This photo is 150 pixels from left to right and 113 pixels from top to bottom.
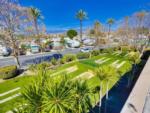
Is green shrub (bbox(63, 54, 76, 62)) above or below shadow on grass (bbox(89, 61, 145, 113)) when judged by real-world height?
above

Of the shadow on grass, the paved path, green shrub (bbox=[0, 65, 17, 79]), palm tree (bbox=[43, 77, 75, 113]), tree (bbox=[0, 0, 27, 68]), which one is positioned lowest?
the shadow on grass

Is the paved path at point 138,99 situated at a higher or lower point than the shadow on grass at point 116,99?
higher

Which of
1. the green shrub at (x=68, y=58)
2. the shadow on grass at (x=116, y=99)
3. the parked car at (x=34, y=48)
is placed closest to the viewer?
the shadow on grass at (x=116, y=99)

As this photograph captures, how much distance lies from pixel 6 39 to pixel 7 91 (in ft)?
34.2

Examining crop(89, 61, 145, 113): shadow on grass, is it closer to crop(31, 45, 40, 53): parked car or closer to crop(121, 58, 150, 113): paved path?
crop(121, 58, 150, 113): paved path

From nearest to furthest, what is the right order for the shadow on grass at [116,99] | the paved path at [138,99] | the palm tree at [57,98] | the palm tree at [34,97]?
the palm tree at [57,98] < the palm tree at [34,97] < the paved path at [138,99] < the shadow on grass at [116,99]

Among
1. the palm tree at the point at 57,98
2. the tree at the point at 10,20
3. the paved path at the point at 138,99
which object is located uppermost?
the tree at the point at 10,20

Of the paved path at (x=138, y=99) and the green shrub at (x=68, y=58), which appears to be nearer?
the paved path at (x=138, y=99)

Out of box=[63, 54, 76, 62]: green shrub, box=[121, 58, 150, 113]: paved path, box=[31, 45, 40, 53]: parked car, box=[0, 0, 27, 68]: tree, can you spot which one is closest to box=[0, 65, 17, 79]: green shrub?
box=[0, 0, 27, 68]: tree

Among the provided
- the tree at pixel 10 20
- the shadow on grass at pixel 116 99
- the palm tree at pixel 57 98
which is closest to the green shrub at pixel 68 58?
the tree at pixel 10 20

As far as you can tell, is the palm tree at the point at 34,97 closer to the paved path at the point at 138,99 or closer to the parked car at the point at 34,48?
the paved path at the point at 138,99

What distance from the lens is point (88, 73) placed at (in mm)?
26625

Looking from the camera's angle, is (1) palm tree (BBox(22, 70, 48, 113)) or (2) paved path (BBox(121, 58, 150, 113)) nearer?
(1) palm tree (BBox(22, 70, 48, 113))

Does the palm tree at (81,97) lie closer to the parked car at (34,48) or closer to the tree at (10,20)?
the tree at (10,20)
